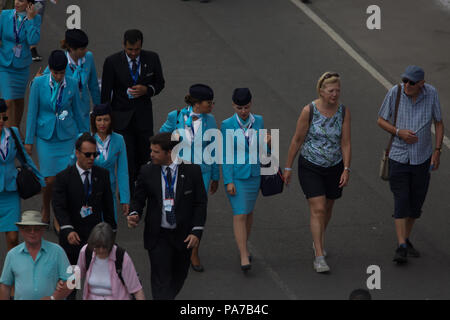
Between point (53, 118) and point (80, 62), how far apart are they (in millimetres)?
911

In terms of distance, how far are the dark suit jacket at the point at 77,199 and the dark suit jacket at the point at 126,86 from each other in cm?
243

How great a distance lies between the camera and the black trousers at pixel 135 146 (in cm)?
1318

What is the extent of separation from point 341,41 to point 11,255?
1058 centimetres

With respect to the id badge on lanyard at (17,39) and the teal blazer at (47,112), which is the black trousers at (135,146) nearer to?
the teal blazer at (47,112)

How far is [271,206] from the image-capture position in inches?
535

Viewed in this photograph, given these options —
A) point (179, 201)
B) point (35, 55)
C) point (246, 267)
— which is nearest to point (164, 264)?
point (179, 201)

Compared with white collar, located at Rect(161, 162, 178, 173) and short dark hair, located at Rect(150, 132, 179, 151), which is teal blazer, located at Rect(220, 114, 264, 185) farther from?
short dark hair, located at Rect(150, 132, 179, 151)

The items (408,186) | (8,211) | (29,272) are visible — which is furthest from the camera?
(408,186)

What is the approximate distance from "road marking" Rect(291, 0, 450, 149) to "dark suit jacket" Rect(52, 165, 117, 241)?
22.8 ft

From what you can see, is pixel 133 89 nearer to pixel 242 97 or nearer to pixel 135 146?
pixel 135 146

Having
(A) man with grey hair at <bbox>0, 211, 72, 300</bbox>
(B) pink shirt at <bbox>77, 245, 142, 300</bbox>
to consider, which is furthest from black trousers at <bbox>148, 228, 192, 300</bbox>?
(A) man with grey hair at <bbox>0, 211, 72, 300</bbox>

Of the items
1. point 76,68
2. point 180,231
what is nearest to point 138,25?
point 76,68

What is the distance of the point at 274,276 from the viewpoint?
11.9 m

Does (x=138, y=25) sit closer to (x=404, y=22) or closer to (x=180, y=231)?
(x=404, y=22)
